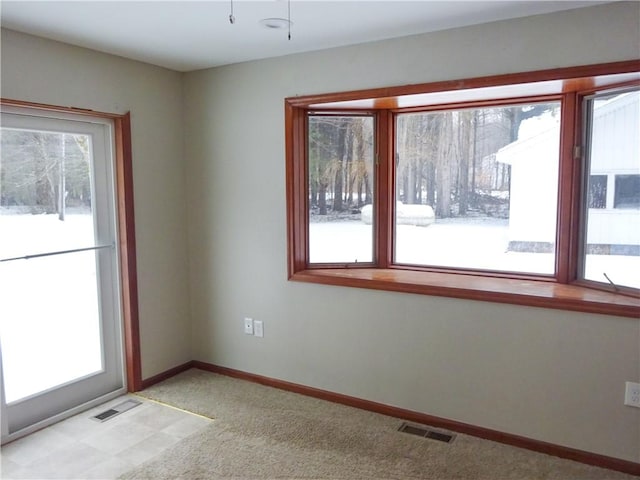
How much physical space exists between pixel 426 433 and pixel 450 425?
0.52ft

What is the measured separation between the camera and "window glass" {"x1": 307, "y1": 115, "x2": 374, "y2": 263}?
335 centimetres

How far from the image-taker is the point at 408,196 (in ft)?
10.9

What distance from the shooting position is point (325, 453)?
2553 mm

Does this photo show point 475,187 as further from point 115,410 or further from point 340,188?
point 115,410

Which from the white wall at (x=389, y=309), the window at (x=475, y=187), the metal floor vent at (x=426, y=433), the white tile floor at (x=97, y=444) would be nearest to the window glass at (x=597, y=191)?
the window at (x=475, y=187)

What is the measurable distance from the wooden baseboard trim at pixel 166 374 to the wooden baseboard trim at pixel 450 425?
0.18m

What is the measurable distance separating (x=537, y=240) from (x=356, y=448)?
163 cm

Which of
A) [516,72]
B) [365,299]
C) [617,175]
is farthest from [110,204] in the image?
[617,175]

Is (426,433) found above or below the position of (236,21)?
below

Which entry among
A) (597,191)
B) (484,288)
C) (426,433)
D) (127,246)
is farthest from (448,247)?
(127,246)

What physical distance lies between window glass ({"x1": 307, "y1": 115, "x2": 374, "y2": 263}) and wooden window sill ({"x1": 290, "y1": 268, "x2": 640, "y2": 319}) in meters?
0.17

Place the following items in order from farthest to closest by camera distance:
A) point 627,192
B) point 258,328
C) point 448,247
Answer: point 258,328
point 448,247
point 627,192

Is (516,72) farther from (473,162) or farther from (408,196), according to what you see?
(408,196)

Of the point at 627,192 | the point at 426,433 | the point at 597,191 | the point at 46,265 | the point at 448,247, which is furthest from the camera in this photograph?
the point at 448,247
